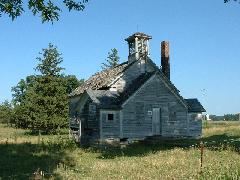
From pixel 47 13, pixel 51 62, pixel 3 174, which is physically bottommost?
pixel 3 174

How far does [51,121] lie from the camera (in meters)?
56.1

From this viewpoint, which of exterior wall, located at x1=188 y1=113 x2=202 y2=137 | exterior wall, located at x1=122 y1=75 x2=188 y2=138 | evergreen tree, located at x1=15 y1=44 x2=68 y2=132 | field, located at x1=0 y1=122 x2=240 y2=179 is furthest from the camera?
evergreen tree, located at x1=15 y1=44 x2=68 y2=132

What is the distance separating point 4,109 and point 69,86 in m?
21.6

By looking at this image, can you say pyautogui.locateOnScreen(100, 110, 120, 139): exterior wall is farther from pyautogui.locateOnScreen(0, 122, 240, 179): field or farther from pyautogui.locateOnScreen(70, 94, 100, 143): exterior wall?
pyautogui.locateOnScreen(0, 122, 240, 179): field

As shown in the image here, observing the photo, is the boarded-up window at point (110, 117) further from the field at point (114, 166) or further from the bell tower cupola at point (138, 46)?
the field at point (114, 166)

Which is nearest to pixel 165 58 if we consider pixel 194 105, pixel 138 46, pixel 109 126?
pixel 138 46

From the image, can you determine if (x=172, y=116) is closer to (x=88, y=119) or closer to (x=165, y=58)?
(x=165, y=58)

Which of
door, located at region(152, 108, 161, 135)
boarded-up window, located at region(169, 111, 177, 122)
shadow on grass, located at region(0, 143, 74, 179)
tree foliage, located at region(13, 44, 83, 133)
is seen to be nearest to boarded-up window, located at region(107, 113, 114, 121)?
door, located at region(152, 108, 161, 135)

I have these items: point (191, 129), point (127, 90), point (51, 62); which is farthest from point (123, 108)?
point (51, 62)

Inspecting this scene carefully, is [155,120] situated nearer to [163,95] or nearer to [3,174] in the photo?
[163,95]

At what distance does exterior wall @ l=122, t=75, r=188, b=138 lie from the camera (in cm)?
3866

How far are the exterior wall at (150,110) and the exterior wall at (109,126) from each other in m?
0.57

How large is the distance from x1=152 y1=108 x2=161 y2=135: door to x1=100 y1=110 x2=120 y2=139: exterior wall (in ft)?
12.5

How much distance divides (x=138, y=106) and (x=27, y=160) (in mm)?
17206
